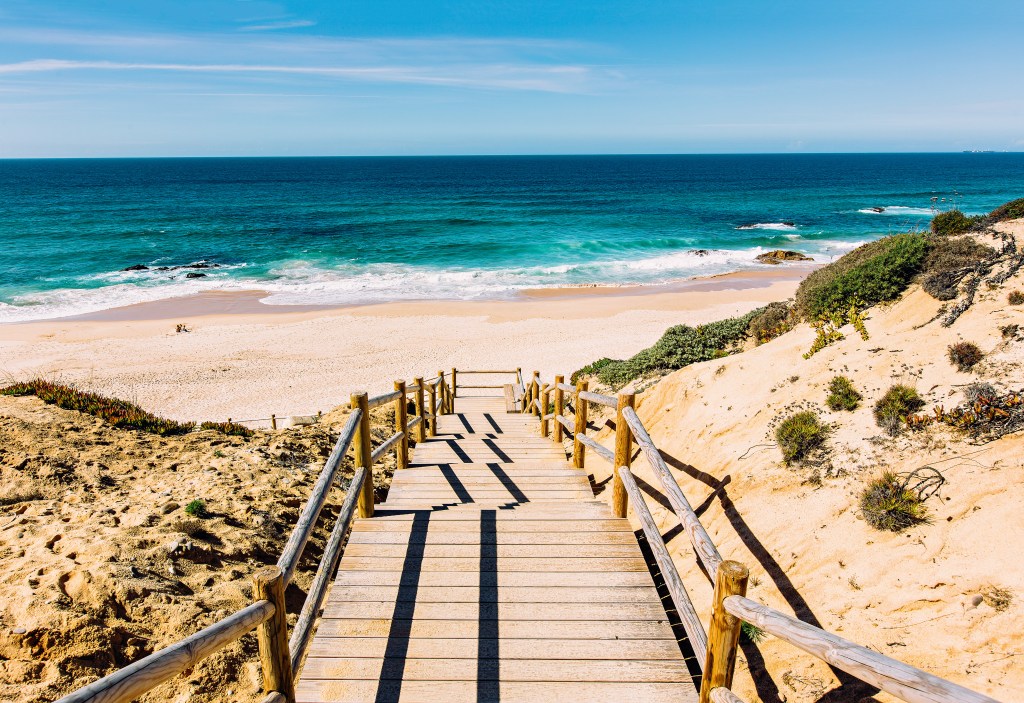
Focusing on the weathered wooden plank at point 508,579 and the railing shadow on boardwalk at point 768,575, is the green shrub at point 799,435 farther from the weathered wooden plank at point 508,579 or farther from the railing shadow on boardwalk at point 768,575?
the weathered wooden plank at point 508,579

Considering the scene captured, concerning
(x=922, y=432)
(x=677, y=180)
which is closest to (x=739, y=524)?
(x=922, y=432)

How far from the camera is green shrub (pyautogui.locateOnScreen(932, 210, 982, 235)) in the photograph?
430 inches

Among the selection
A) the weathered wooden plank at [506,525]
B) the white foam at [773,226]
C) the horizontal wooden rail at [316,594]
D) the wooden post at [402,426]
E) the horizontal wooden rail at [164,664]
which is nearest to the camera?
the horizontal wooden rail at [164,664]

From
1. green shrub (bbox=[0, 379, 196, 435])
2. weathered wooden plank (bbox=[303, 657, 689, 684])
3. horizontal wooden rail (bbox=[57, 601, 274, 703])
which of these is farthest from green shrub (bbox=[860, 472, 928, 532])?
green shrub (bbox=[0, 379, 196, 435])

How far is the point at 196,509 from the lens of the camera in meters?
6.34

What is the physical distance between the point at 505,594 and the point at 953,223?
39.4 ft

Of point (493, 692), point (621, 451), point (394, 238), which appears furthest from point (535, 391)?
point (394, 238)

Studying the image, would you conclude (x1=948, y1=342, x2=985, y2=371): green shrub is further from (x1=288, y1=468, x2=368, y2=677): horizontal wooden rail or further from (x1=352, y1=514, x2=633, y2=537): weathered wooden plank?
(x1=288, y1=468, x2=368, y2=677): horizontal wooden rail

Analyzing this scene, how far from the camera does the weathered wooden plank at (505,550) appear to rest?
4719 mm

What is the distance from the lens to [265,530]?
649 cm

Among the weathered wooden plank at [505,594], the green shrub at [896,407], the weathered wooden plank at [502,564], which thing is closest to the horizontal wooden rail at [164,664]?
the weathered wooden plank at [505,594]

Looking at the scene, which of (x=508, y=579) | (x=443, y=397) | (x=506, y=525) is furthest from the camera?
(x=443, y=397)

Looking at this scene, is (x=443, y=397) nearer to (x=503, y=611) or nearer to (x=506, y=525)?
(x=506, y=525)

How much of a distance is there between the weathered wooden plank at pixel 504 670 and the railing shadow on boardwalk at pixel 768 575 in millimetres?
908
